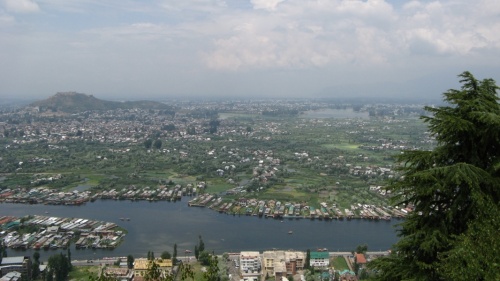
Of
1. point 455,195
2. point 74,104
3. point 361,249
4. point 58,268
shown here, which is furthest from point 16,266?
point 74,104

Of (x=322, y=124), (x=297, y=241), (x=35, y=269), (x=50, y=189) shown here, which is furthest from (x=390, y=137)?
(x=35, y=269)

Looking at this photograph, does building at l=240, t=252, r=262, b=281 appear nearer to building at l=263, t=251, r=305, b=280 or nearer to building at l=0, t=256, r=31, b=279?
building at l=263, t=251, r=305, b=280

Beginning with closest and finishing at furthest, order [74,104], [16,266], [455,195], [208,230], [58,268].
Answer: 1. [455,195]
2. [58,268]
3. [16,266]
4. [208,230]
5. [74,104]

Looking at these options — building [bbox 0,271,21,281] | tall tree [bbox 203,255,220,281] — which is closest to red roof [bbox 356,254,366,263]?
building [bbox 0,271,21,281]

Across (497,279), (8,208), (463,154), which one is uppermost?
(463,154)

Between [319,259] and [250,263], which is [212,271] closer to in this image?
[250,263]

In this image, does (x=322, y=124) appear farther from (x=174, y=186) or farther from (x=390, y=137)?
(x=174, y=186)

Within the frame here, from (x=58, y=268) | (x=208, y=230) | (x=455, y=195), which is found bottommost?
(x=208, y=230)
